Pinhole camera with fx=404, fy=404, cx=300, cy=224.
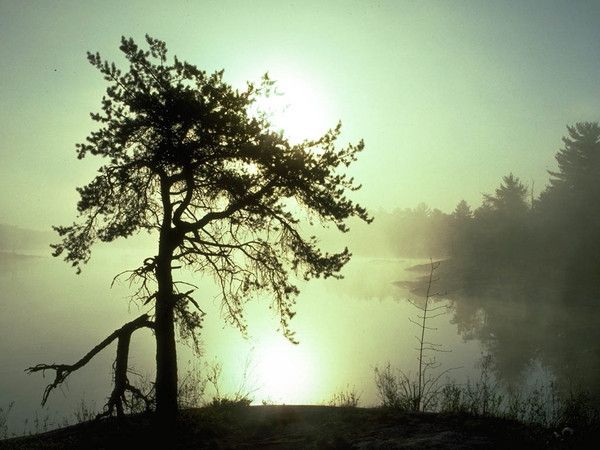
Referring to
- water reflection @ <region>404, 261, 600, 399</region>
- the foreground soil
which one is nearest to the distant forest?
water reflection @ <region>404, 261, 600, 399</region>

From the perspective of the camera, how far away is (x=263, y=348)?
41.3 metres

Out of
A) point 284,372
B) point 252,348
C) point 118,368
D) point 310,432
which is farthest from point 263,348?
point 118,368

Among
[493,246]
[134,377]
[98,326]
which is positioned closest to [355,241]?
[493,246]

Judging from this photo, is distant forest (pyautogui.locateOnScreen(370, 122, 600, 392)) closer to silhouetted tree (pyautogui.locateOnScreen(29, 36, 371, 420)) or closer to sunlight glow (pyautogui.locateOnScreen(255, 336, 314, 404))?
sunlight glow (pyautogui.locateOnScreen(255, 336, 314, 404))

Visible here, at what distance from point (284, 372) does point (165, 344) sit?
25930 mm

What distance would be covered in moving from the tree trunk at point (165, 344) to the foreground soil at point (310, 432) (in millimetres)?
441

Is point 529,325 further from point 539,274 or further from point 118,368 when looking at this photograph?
point 118,368

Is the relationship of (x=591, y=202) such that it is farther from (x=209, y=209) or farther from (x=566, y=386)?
(x=209, y=209)

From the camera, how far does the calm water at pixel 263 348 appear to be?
94.1ft

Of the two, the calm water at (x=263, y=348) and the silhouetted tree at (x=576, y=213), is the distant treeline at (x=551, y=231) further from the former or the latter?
the calm water at (x=263, y=348)

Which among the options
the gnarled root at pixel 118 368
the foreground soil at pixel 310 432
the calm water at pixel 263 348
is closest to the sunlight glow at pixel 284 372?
the calm water at pixel 263 348

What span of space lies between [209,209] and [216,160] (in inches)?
58.9

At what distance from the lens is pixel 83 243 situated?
10242 millimetres

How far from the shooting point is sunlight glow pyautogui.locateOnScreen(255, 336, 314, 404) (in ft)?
96.0
